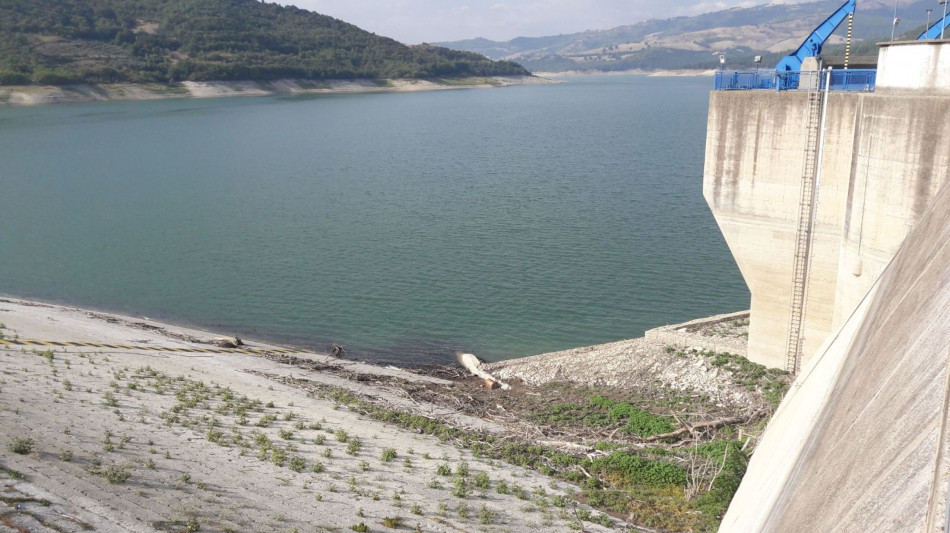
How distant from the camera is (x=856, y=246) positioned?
18.2 m

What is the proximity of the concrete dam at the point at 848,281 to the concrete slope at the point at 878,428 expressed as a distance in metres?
0.03

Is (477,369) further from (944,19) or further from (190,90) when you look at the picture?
(190,90)

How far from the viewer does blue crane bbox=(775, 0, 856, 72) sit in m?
22.2

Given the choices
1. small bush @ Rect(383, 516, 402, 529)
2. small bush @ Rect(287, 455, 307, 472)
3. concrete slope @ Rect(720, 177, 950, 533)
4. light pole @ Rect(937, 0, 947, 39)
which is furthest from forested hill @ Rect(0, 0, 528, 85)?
concrete slope @ Rect(720, 177, 950, 533)

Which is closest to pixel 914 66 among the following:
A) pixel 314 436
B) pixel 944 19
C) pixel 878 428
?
pixel 944 19

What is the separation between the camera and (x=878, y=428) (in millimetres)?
7906

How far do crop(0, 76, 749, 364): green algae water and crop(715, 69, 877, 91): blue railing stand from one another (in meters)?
A: 10.3

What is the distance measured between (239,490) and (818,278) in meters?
15.9

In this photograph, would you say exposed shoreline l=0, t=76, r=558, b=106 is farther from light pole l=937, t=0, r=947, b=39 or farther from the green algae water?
light pole l=937, t=0, r=947, b=39

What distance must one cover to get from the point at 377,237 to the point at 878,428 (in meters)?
37.4

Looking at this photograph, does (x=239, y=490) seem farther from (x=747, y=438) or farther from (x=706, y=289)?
(x=706, y=289)

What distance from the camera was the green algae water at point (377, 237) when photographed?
31.3 m

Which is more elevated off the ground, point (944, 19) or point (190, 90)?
point (190, 90)

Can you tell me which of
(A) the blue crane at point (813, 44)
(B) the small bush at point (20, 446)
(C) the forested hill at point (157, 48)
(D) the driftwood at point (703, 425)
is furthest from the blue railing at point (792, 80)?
(C) the forested hill at point (157, 48)
